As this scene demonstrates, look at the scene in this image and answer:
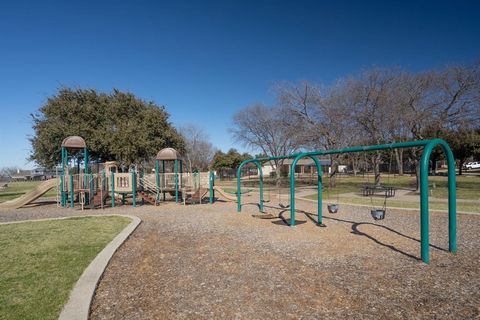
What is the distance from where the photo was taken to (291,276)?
470 centimetres

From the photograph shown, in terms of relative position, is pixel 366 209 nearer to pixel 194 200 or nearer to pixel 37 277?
pixel 194 200

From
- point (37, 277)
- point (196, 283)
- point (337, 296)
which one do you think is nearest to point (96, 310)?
point (196, 283)

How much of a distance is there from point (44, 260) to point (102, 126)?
24744 millimetres

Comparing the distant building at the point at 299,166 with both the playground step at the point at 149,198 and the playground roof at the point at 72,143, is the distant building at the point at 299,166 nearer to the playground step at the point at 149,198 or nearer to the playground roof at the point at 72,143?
the playground step at the point at 149,198

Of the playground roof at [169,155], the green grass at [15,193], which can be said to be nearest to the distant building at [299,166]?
the green grass at [15,193]

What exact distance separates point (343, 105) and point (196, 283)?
1994cm

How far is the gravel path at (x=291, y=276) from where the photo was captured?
11.8ft

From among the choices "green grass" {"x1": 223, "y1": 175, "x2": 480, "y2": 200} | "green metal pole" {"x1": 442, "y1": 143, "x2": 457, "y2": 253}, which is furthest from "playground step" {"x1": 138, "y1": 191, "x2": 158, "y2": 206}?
"green metal pole" {"x1": 442, "y1": 143, "x2": 457, "y2": 253}

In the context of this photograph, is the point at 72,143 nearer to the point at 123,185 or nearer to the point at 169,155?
the point at 123,185

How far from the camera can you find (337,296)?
3924mm

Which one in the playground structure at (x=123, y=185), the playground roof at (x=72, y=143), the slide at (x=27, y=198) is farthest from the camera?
the playground roof at (x=72, y=143)

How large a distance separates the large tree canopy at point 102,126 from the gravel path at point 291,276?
68.0 ft

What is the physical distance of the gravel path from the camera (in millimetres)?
3582

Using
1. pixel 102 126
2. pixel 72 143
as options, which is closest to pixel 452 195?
pixel 72 143
